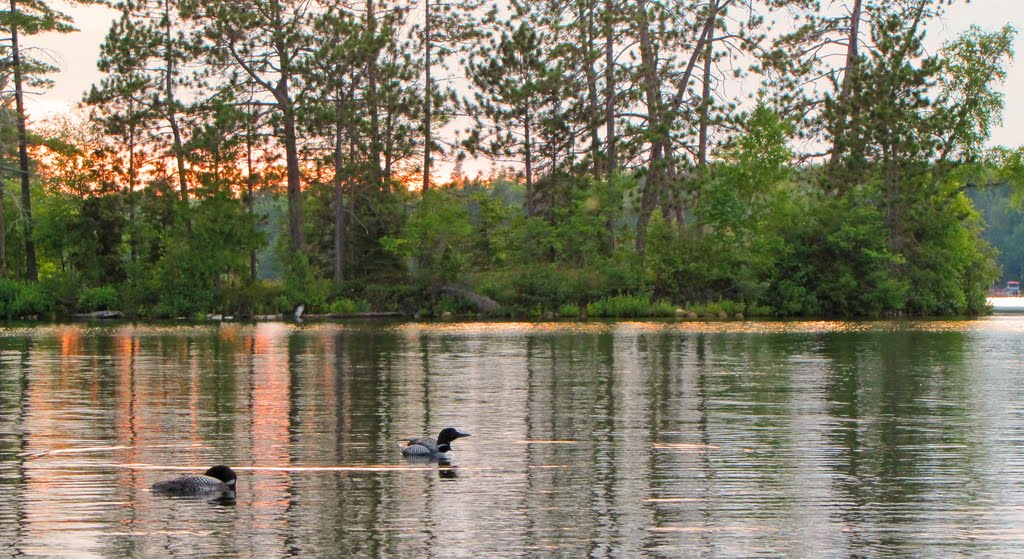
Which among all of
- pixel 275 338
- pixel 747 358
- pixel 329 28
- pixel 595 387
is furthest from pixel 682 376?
pixel 329 28

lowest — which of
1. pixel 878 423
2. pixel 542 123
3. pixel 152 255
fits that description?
pixel 878 423

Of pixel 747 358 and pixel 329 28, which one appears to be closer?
pixel 747 358

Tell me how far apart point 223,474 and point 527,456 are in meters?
4.26

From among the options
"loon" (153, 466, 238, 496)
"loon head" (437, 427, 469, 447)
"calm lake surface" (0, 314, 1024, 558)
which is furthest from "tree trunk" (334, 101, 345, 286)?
"loon" (153, 466, 238, 496)

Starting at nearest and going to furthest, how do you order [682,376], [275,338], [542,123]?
[682,376]
[275,338]
[542,123]

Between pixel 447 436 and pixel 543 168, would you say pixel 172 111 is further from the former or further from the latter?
pixel 447 436

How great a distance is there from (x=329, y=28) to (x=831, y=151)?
25027 millimetres

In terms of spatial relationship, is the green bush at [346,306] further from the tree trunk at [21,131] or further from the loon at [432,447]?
the loon at [432,447]

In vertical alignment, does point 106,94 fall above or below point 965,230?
above

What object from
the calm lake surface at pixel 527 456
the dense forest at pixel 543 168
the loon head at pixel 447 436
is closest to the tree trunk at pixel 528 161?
the dense forest at pixel 543 168

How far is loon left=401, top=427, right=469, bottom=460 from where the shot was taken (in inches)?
701

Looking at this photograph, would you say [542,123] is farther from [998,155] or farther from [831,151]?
[998,155]

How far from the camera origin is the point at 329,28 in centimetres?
7150

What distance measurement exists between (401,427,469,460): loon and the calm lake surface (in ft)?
0.64
